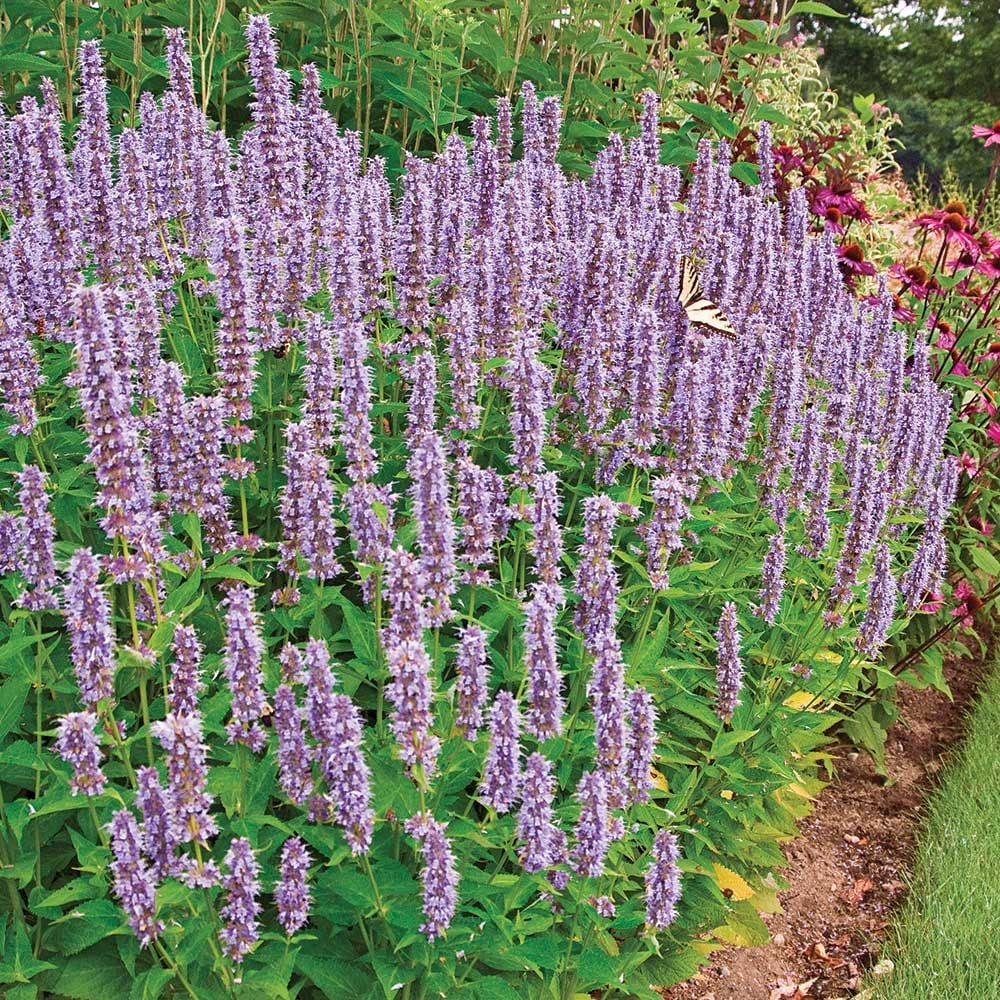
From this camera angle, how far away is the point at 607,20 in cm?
819

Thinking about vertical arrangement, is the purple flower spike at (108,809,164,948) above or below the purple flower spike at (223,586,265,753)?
below

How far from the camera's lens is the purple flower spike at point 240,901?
8.26 ft

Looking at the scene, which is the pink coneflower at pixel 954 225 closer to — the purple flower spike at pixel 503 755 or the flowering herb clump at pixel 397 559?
the flowering herb clump at pixel 397 559

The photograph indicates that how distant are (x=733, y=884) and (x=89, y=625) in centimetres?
315

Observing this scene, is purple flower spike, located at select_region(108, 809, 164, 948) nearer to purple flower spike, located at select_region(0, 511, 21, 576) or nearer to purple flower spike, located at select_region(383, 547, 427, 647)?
purple flower spike, located at select_region(383, 547, 427, 647)

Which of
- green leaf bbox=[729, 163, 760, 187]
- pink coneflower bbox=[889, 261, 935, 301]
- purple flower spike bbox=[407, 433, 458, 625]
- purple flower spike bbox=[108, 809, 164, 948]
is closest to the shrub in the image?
green leaf bbox=[729, 163, 760, 187]

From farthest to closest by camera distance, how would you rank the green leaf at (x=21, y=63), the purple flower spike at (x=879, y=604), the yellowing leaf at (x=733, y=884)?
the green leaf at (x=21, y=63), the yellowing leaf at (x=733, y=884), the purple flower spike at (x=879, y=604)

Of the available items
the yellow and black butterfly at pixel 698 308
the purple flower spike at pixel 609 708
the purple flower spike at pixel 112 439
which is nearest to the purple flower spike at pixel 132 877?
the purple flower spike at pixel 112 439

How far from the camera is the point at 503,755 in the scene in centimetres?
261

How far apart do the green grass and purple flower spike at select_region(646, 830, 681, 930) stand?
195 cm

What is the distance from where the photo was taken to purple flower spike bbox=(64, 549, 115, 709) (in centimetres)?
247

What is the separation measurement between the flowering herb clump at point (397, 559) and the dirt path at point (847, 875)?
451 millimetres

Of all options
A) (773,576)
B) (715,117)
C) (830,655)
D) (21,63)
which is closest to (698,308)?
(773,576)

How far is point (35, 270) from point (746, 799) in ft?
10.6
